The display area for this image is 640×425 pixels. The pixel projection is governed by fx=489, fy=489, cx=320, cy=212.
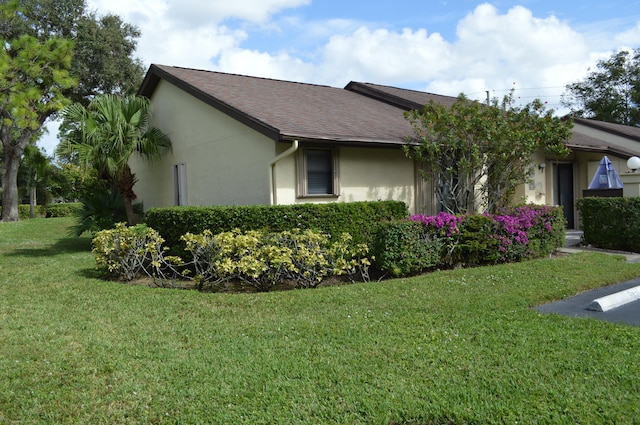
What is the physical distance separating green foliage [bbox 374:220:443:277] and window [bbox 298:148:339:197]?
2130 mm

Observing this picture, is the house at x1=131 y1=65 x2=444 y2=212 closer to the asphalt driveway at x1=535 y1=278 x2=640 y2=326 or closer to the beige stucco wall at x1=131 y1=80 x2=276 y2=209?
the beige stucco wall at x1=131 y1=80 x2=276 y2=209

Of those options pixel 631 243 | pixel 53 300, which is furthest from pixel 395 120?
pixel 53 300

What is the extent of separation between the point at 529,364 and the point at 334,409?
1.87 metres

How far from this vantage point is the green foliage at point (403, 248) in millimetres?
8547

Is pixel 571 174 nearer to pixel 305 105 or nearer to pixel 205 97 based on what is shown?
pixel 305 105

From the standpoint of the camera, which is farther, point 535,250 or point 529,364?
point 535,250

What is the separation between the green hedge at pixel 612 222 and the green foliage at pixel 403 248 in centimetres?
530

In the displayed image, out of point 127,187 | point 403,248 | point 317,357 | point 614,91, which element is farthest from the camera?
point 614,91

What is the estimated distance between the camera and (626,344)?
4.79 meters

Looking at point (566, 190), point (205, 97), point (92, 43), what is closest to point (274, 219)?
point (205, 97)

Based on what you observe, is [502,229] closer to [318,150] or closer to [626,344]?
[318,150]

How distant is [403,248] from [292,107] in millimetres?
5040

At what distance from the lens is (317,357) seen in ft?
15.1

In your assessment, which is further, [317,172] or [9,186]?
[9,186]
